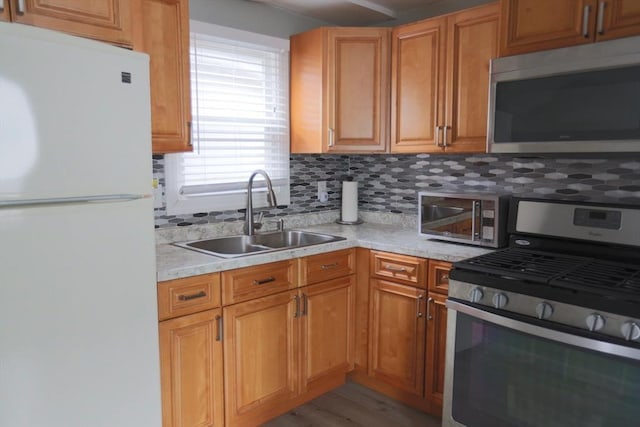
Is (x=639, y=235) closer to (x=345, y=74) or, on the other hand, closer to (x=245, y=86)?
(x=345, y=74)

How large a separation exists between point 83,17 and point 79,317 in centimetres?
109

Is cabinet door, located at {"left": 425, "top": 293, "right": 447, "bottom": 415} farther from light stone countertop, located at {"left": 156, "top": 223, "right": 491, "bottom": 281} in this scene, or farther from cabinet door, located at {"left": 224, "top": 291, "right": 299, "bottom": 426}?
cabinet door, located at {"left": 224, "top": 291, "right": 299, "bottom": 426}

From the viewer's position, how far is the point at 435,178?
296 centimetres

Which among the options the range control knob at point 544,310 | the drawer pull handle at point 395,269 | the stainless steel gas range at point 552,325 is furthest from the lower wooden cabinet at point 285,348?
the range control knob at point 544,310

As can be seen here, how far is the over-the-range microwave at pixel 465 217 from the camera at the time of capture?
7.64 feet

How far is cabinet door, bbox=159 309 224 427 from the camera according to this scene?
1906 millimetres

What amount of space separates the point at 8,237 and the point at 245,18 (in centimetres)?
191

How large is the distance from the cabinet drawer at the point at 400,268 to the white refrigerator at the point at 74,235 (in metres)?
1.25

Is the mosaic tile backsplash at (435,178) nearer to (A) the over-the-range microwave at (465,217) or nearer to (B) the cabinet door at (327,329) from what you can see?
(A) the over-the-range microwave at (465,217)

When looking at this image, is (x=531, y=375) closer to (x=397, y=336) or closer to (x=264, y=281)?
(x=397, y=336)

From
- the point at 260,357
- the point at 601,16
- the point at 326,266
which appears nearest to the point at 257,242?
the point at 326,266

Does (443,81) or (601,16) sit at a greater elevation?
(601,16)

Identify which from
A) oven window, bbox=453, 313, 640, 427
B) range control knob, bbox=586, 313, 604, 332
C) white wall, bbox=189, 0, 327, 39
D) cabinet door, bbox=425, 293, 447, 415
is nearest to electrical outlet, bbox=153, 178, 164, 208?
white wall, bbox=189, 0, 327, 39

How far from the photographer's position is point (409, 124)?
8.89ft
